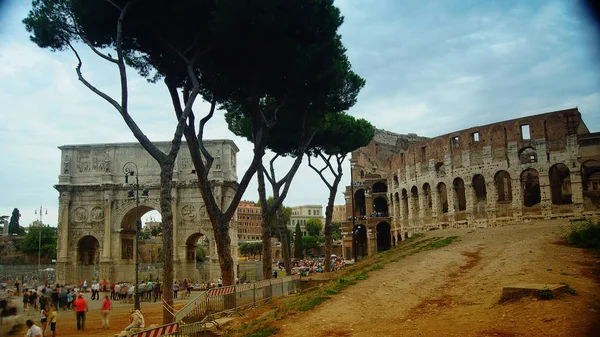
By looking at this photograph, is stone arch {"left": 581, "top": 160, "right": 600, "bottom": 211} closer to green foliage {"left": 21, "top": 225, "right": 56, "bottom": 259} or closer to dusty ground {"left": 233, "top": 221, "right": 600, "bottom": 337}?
dusty ground {"left": 233, "top": 221, "right": 600, "bottom": 337}

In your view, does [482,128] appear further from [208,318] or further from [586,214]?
[208,318]

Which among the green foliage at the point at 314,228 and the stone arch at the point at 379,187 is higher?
the stone arch at the point at 379,187

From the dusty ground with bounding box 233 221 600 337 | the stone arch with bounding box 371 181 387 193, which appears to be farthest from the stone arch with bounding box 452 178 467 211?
the stone arch with bounding box 371 181 387 193

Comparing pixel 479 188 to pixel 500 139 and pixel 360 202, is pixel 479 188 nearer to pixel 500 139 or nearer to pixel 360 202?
pixel 500 139

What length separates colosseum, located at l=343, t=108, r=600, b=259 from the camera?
24.4m

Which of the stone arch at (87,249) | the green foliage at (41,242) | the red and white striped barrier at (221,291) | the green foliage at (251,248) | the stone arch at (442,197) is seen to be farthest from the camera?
the green foliage at (251,248)

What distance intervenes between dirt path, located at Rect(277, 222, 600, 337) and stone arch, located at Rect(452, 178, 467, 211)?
10.9 m

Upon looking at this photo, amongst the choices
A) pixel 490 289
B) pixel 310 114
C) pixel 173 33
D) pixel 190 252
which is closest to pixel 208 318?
pixel 490 289

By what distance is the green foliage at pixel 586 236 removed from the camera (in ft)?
53.9

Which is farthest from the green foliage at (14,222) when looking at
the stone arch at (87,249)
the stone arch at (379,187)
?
the stone arch at (379,187)

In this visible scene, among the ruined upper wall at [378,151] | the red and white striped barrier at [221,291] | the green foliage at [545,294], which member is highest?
the ruined upper wall at [378,151]

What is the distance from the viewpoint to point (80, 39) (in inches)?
604

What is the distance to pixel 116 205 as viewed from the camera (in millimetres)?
35531

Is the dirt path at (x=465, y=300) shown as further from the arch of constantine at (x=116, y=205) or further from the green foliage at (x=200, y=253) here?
the green foliage at (x=200, y=253)
